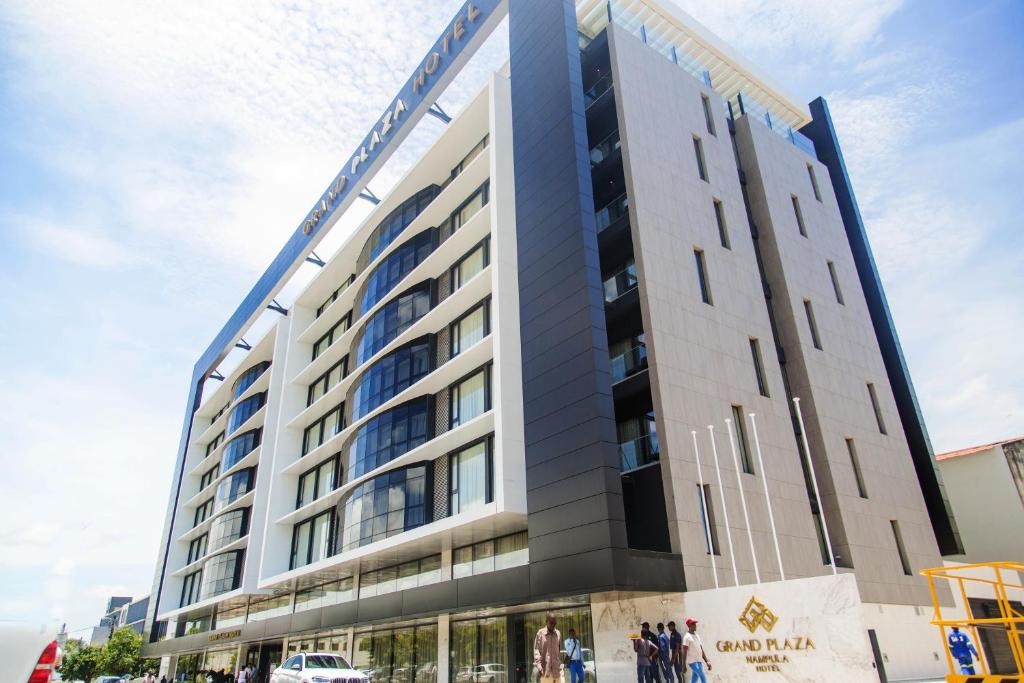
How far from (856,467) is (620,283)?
12929 mm

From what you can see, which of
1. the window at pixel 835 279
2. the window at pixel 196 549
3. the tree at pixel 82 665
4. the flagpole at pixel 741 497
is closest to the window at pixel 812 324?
the window at pixel 835 279

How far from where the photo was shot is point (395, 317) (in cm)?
3269

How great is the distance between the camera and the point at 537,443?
22203 mm

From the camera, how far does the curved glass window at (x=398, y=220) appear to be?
114 ft

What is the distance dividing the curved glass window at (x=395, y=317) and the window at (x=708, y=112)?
1497cm

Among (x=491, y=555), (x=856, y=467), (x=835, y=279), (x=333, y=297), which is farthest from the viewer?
(x=333, y=297)

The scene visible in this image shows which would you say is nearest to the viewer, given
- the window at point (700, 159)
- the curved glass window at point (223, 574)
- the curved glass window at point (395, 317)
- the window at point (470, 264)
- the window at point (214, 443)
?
the window at point (700, 159)

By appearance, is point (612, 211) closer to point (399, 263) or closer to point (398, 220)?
point (399, 263)

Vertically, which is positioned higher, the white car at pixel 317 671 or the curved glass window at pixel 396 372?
the curved glass window at pixel 396 372

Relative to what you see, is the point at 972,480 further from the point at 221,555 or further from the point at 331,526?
the point at 221,555

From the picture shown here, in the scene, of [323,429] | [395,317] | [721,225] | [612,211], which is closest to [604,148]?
[612,211]

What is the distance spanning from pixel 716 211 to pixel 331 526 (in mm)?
24743

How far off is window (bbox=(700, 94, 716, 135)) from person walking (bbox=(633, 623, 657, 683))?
906 inches

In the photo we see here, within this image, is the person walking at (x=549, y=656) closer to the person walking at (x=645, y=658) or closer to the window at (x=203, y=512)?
the person walking at (x=645, y=658)
